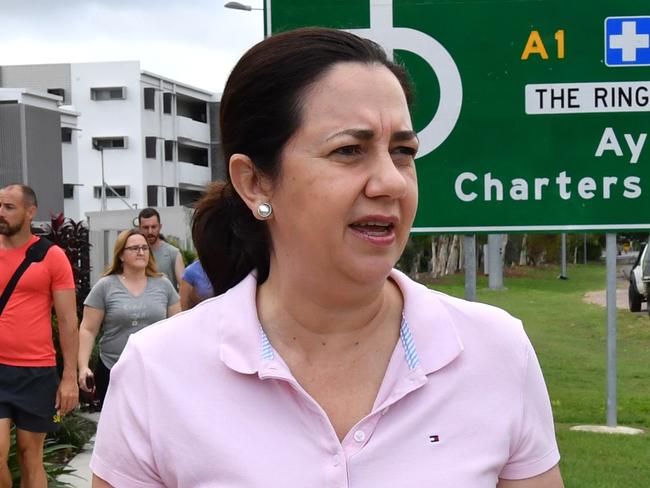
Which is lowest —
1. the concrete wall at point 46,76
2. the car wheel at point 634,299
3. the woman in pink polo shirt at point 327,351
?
the car wheel at point 634,299

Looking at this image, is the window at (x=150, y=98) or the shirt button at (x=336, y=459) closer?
the shirt button at (x=336, y=459)

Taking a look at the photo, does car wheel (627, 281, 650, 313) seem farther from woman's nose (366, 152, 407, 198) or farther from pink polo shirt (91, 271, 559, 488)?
woman's nose (366, 152, 407, 198)

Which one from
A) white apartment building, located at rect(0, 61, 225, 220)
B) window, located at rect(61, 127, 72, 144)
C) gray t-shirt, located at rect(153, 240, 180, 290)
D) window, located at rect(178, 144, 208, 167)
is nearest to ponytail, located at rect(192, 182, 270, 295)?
gray t-shirt, located at rect(153, 240, 180, 290)

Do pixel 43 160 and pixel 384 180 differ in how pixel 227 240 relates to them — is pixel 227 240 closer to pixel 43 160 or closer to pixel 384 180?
pixel 384 180

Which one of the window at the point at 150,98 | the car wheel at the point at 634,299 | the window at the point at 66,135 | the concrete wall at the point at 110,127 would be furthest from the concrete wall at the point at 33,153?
the window at the point at 150,98

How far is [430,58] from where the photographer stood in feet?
24.1

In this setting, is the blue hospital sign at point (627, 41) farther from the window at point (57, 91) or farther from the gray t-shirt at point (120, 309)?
the window at point (57, 91)

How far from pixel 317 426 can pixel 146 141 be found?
70523mm

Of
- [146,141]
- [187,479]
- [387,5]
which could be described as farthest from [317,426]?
[146,141]

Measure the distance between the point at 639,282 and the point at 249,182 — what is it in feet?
89.6

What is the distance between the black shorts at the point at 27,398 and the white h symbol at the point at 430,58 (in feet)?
9.12

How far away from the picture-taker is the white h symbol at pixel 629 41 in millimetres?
7617

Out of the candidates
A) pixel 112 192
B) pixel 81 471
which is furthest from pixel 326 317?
pixel 112 192

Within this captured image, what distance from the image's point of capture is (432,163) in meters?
7.52
